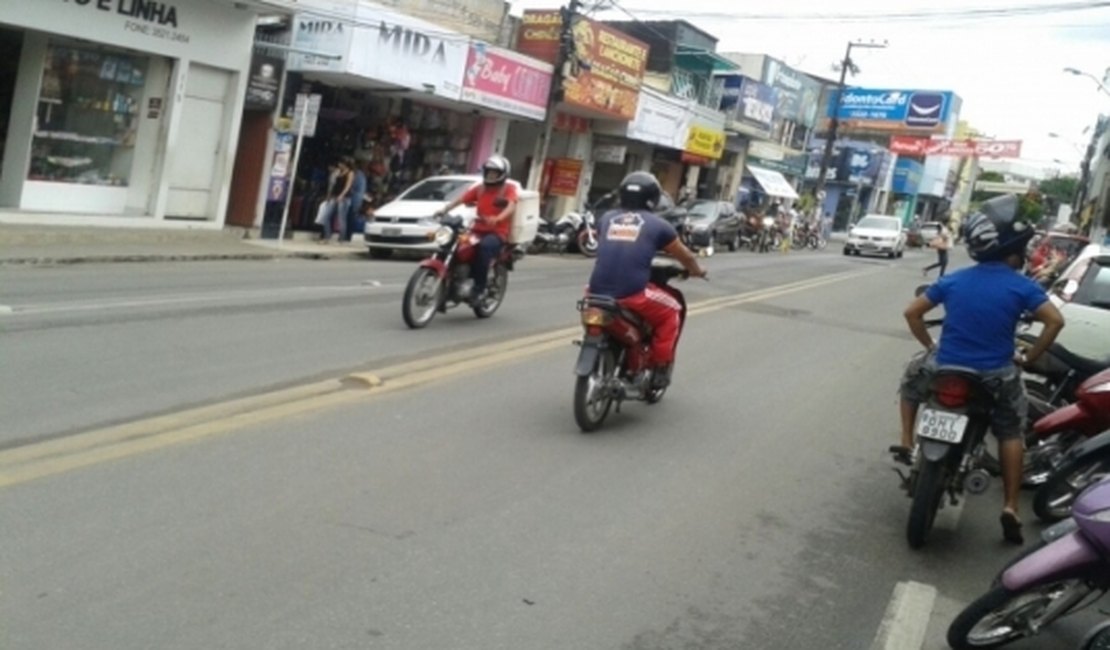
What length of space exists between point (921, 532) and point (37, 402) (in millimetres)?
5158

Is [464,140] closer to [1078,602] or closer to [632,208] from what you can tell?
[632,208]

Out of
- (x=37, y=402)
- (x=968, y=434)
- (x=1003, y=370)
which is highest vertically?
(x=1003, y=370)

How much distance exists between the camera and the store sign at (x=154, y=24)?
1619cm

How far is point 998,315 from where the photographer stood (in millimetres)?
5719

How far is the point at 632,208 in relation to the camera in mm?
7848

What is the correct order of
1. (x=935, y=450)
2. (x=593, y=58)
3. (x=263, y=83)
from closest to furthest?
(x=935, y=450) → (x=263, y=83) → (x=593, y=58)

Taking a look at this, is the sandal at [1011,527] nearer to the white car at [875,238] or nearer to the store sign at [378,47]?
the store sign at [378,47]

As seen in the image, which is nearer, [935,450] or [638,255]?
[935,450]

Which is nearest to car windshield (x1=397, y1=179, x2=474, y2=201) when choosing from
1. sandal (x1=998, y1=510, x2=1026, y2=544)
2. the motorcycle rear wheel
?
sandal (x1=998, y1=510, x2=1026, y2=544)

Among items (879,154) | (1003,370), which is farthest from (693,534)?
→ (879,154)

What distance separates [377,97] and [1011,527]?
68.8ft

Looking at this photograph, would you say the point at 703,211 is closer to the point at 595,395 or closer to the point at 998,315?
the point at 595,395

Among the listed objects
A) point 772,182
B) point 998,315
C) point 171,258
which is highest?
point 772,182

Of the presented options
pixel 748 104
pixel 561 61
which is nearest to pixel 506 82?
pixel 561 61
